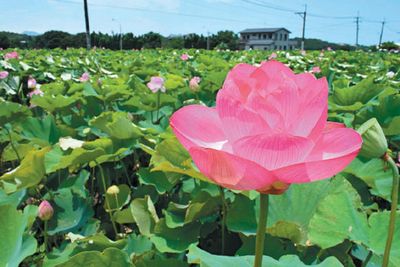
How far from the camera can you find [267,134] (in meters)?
0.36

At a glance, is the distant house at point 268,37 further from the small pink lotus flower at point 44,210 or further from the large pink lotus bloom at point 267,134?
the large pink lotus bloom at point 267,134

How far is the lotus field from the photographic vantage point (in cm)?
39

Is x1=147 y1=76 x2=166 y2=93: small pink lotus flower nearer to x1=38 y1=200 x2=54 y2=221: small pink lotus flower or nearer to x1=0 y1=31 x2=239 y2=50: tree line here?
x1=38 y1=200 x2=54 y2=221: small pink lotus flower

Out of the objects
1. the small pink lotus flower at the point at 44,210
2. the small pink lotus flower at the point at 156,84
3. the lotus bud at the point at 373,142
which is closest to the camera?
the lotus bud at the point at 373,142

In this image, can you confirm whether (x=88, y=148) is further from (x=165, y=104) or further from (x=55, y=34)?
(x=55, y=34)

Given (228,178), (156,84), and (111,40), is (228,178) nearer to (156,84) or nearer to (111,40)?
(156,84)

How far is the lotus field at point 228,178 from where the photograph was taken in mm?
385

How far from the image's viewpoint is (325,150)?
1.30 feet

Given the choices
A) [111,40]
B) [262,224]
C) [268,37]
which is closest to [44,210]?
[262,224]

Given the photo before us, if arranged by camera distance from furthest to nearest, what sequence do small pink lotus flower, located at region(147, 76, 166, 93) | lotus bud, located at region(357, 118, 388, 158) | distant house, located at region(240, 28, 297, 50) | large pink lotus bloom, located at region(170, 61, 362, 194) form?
distant house, located at region(240, 28, 297, 50) < small pink lotus flower, located at region(147, 76, 166, 93) < lotus bud, located at region(357, 118, 388, 158) < large pink lotus bloom, located at region(170, 61, 362, 194)

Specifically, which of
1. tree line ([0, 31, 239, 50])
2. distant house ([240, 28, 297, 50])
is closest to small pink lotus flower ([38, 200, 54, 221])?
tree line ([0, 31, 239, 50])

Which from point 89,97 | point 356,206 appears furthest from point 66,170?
point 356,206

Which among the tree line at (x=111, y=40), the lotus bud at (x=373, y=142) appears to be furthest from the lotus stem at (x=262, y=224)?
the tree line at (x=111, y=40)

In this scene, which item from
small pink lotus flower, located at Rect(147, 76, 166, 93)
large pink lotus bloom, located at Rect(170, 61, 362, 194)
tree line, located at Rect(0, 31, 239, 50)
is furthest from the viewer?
tree line, located at Rect(0, 31, 239, 50)
